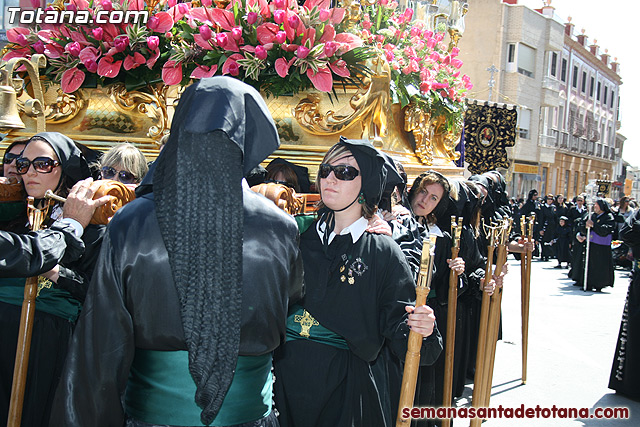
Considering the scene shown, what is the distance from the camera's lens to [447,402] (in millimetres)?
4027

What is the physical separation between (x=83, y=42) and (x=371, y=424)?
272cm

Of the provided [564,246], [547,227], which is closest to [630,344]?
[564,246]

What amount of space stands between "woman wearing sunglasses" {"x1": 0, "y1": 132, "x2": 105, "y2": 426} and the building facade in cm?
2342

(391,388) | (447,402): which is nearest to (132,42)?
(391,388)

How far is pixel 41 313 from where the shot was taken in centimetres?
295

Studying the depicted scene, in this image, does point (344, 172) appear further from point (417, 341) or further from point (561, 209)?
point (561, 209)

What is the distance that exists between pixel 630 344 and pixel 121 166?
16.3 ft

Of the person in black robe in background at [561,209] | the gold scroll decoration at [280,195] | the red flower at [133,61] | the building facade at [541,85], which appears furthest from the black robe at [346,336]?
Result: the building facade at [541,85]

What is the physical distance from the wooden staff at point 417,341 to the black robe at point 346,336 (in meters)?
0.12

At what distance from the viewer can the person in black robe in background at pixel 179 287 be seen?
1.75m

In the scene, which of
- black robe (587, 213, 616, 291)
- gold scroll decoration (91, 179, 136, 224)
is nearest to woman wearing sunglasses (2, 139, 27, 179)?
gold scroll decoration (91, 179, 136, 224)

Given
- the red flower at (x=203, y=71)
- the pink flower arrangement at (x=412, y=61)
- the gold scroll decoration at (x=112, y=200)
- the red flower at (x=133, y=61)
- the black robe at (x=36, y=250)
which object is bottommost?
the black robe at (x=36, y=250)

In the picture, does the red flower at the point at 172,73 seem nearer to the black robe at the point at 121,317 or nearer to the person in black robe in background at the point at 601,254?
the black robe at the point at 121,317

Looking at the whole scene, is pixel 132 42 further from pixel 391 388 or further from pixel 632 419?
pixel 632 419
